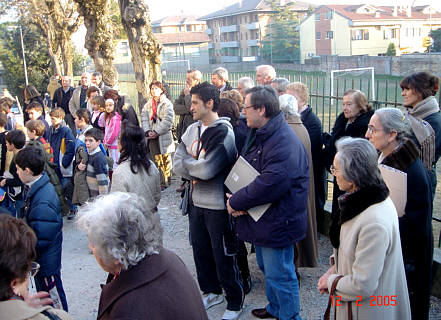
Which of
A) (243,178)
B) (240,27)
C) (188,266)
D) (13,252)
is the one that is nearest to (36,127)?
(188,266)

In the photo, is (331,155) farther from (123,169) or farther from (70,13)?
(70,13)

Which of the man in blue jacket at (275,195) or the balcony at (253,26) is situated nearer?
the man in blue jacket at (275,195)

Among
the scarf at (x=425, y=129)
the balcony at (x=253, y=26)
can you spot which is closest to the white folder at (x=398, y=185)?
the scarf at (x=425, y=129)

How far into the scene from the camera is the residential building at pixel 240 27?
71.9 metres

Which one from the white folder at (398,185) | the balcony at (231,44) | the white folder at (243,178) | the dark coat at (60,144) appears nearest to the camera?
the white folder at (398,185)

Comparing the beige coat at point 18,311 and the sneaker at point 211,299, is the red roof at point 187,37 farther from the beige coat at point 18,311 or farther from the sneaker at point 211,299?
the beige coat at point 18,311

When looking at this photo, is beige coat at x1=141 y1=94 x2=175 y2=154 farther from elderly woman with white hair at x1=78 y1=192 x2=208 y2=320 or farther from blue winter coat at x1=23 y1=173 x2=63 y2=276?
elderly woman with white hair at x1=78 y1=192 x2=208 y2=320

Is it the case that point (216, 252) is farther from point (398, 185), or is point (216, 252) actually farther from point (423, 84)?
point (423, 84)

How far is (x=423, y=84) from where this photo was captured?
3.98m

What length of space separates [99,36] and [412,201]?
32.8ft

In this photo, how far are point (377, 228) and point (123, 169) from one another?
2.43m

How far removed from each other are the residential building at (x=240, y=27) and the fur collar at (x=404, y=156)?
6663 cm

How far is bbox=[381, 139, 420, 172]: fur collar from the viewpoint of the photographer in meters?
2.99

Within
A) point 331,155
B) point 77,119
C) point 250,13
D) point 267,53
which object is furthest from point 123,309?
point 250,13
